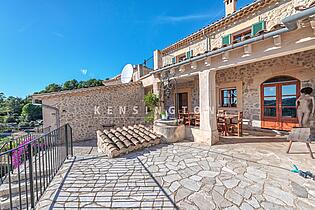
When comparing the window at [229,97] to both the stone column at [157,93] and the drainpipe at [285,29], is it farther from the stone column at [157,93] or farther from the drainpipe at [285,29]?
the drainpipe at [285,29]

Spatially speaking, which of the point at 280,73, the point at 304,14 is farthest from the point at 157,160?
the point at 280,73

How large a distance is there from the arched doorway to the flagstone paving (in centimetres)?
241

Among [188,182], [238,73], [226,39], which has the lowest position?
[188,182]

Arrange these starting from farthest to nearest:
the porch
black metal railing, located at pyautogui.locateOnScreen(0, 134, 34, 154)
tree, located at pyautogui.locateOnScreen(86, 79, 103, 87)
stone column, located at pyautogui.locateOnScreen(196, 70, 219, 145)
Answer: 1. tree, located at pyautogui.locateOnScreen(86, 79, 103, 87)
2. the porch
3. stone column, located at pyautogui.locateOnScreen(196, 70, 219, 145)
4. black metal railing, located at pyautogui.locateOnScreen(0, 134, 34, 154)

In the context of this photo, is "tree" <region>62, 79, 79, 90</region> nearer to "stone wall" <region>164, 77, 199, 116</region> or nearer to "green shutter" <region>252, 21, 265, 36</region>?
"stone wall" <region>164, 77, 199, 116</region>

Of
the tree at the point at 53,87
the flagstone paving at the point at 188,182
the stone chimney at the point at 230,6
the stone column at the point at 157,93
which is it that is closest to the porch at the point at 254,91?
the stone column at the point at 157,93

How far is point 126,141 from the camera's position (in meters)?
5.54

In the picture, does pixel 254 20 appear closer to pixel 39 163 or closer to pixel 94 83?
pixel 39 163

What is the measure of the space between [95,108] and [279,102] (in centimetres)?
1087

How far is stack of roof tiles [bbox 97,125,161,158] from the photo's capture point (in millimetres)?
5033

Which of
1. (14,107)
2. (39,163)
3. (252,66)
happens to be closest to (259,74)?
(252,66)

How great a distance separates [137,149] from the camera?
5.52 metres

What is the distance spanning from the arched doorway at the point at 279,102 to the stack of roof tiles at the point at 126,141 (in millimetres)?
5643

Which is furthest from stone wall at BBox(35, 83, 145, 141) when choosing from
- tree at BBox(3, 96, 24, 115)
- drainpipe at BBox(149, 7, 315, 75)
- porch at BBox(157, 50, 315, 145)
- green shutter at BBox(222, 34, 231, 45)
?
tree at BBox(3, 96, 24, 115)
